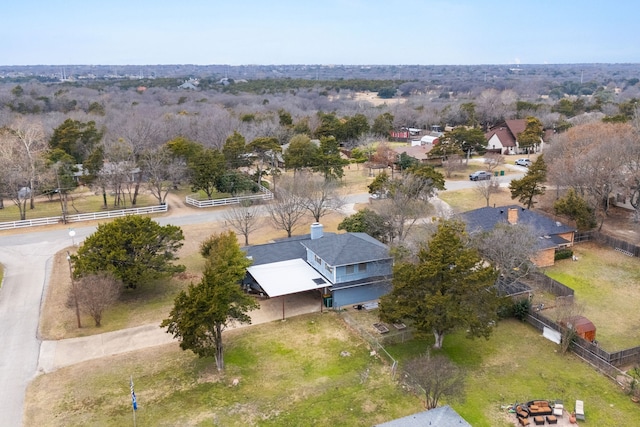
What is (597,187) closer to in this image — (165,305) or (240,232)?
(240,232)

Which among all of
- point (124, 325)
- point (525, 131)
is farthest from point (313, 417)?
point (525, 131)

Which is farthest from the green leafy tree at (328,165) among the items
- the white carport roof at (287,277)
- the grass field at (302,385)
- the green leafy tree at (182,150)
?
the grass field at (302,385)

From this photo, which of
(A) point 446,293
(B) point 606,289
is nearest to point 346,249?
(A) point 446,293

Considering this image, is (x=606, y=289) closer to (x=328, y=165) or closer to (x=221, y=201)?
(x=328, y=165)

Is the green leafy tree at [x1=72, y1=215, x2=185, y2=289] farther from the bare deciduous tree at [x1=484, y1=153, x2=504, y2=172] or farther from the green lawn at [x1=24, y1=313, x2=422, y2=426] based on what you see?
the bare deciduous tree at [x1=484, y1=153, x2=504, y2=172]

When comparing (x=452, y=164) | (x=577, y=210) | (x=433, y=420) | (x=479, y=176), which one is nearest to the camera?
(x=433, y=420)
